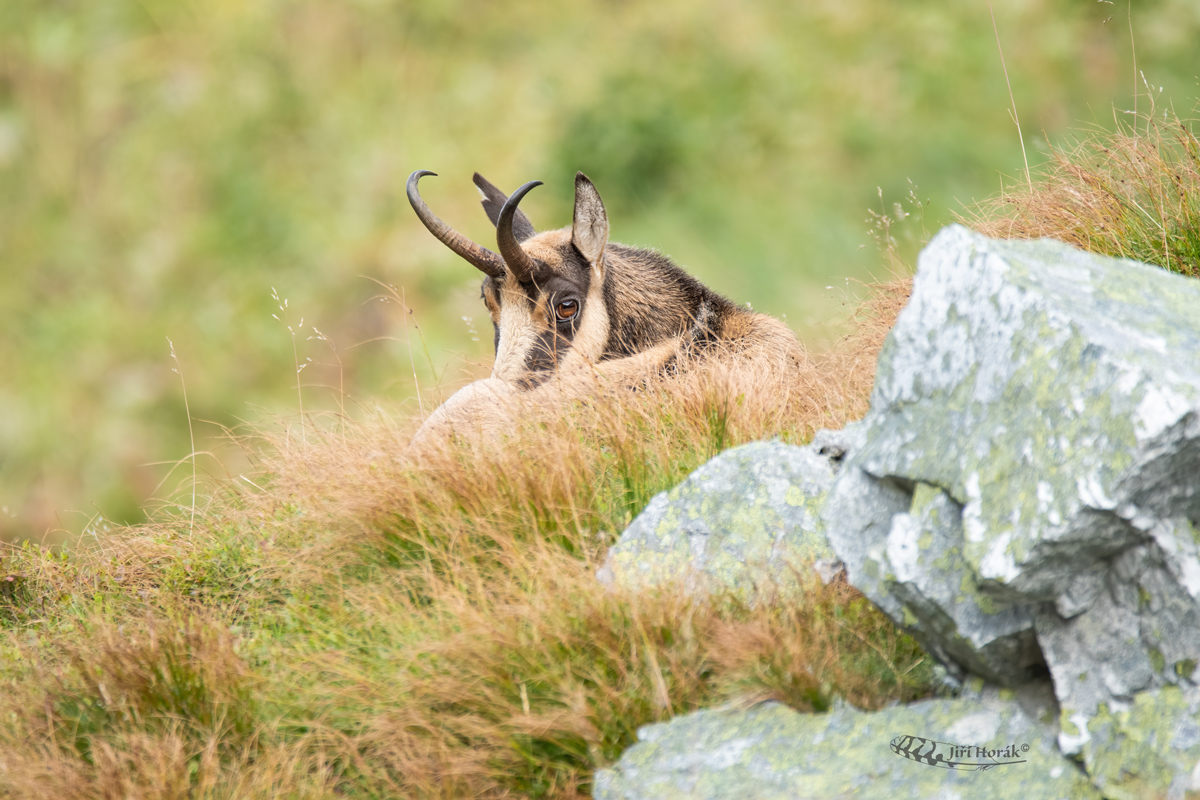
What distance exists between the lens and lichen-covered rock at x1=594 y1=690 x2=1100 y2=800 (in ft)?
9.51

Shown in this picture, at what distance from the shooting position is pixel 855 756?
120 inches

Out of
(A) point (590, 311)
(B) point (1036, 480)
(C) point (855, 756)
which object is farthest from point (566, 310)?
(B) point (1036, 480)

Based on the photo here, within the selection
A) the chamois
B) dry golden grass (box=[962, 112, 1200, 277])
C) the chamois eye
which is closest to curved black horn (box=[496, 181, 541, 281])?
the chamois

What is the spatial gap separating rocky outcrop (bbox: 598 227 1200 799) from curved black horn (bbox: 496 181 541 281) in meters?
3.06

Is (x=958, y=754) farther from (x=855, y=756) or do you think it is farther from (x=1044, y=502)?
(x=1044, y=502)

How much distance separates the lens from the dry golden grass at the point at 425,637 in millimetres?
3320

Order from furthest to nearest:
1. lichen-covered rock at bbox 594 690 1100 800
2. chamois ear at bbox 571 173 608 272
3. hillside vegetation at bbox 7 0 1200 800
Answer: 1. chamois ear at bbox 571 173 608 272
2. hillside vegetation at bbox 7 0 1200 800
3. lichen-covered rock at bbox 594 690 1100 800

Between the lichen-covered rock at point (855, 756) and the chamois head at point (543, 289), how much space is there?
10.3 ft

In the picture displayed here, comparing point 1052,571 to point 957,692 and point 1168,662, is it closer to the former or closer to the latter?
point 1168,662

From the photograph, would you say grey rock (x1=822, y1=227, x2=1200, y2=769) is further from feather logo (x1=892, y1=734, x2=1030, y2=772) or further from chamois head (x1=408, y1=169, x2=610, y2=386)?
chamois head (x1=408, y1=169, x2=610, y2=386)

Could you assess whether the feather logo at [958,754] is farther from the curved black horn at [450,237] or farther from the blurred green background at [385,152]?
the blurred green background at [385,152]

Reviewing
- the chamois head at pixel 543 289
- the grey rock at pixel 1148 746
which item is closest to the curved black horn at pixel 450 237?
the chamois head at pixel 543 289

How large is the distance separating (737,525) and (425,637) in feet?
4.12

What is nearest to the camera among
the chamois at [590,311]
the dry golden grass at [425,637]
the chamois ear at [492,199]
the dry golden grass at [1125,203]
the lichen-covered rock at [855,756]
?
the lichen-covered rock at [855,756]
